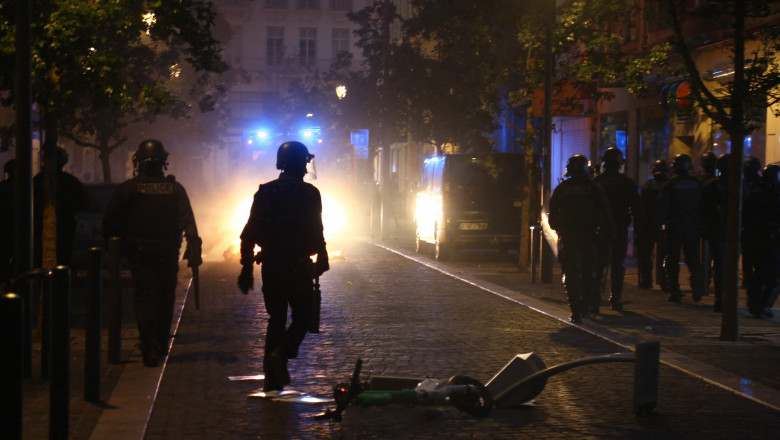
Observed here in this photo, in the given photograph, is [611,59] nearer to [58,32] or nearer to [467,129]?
[467,129]

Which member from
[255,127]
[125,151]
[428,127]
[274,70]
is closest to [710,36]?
[428,127]

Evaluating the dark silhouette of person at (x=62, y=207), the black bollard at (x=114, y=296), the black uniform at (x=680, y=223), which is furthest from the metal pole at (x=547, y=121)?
the black bollard at (x=114, y=296)

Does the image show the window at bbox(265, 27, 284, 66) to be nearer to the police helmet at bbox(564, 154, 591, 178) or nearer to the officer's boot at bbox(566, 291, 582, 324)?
the police helmet at bbox(564, 154, 591, 178)

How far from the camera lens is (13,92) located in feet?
34.9

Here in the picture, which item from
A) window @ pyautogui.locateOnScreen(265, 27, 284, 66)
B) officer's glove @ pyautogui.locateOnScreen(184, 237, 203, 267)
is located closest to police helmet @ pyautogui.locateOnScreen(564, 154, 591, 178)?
officer's glove @ pyautogui.locateOnScreen(184, 237, 203, 267)

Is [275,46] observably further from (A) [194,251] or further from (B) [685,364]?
(B) [685,364]

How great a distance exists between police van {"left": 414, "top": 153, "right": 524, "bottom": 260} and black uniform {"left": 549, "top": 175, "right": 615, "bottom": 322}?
10805 millimetres

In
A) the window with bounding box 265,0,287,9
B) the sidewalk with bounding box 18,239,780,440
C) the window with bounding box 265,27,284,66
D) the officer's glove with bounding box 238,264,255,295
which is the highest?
Result: the window with bounding box 265,0,287,9

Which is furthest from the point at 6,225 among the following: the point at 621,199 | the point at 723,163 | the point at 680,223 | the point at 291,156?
the point at 723,163

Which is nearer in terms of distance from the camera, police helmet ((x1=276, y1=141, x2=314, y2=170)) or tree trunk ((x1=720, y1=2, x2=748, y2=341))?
police helmet ((x1=276, y1=141, x2=314, y2=170))

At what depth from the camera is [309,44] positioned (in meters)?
113

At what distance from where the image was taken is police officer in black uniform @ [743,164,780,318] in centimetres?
1355

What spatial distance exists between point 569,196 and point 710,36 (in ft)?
39.1

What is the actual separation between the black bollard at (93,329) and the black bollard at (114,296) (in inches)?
42.0
